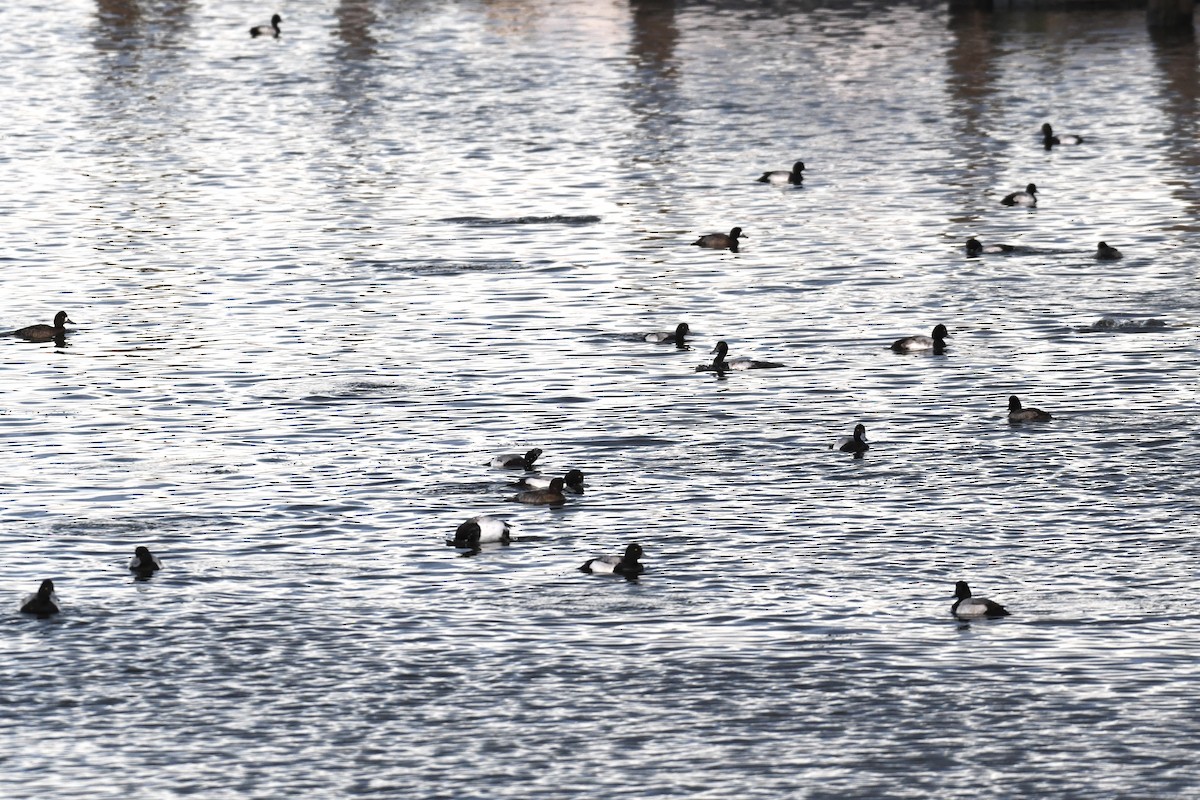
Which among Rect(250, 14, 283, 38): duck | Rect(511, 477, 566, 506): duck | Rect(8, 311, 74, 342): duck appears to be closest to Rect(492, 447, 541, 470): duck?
Rect(511, 477, 566, 506): duck

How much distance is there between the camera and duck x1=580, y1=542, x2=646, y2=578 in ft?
103

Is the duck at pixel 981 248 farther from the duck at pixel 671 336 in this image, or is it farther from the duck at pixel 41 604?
the duck at pixel 41 604

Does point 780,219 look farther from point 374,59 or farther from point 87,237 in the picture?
point 374,59

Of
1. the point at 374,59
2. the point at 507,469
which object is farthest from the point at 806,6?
the point at 507,469

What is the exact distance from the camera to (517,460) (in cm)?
3619

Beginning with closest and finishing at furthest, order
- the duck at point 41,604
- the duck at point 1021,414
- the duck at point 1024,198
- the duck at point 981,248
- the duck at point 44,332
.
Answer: the duck at point 41,604, the duck at point 1021,414, the duck at point 44,332, the duck at point 981,248, the duck at point 1024,198

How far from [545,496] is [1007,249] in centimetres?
2106

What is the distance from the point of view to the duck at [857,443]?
36812 mm

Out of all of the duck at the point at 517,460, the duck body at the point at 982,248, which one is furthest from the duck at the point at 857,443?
the duck body at the point at 982,248

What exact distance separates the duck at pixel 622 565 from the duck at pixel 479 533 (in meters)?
1.65

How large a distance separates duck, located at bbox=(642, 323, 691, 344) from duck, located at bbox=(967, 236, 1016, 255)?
9551 mm

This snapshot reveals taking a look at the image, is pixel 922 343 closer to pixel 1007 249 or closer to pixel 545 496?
pixel 1007 249

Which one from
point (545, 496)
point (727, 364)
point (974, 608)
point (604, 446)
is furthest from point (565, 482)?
point (727, 364)

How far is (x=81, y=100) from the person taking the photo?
79.1 m
